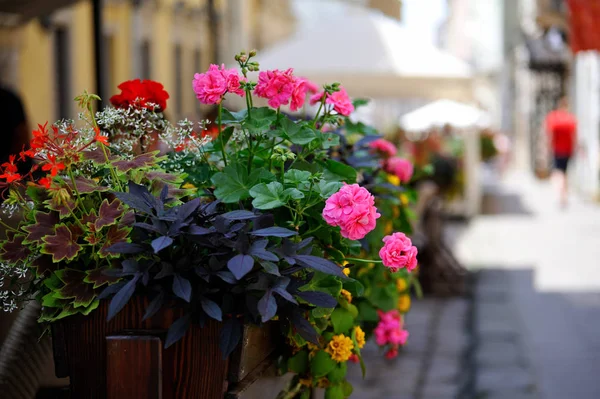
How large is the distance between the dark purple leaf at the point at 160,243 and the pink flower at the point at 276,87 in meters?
0.60

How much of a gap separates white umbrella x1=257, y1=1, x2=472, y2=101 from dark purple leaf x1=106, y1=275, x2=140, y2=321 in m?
5.94

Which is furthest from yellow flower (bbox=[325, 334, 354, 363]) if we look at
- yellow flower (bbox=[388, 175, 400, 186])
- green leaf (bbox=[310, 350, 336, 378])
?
yellow flower (bbox=[388, 175, 400, 186])

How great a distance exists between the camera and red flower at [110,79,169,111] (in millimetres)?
2650

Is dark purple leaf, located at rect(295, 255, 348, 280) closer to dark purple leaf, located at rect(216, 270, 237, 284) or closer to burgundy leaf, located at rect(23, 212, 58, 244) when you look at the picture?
dark purple leaf, located at rect(216, 270, 237, 284)

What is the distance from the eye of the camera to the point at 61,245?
2.18m

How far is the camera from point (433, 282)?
8797mm

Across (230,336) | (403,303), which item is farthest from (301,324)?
(403,303)

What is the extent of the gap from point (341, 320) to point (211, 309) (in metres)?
0.71

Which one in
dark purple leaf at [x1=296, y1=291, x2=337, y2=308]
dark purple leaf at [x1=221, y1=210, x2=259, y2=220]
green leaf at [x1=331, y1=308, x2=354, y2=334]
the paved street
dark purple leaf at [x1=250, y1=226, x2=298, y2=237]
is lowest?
the paved street

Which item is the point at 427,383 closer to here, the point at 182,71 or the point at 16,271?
the point at 16,271

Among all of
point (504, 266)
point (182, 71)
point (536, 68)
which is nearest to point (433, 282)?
point (504, 266)

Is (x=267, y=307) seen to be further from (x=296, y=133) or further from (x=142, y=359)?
(x=296, y=133)

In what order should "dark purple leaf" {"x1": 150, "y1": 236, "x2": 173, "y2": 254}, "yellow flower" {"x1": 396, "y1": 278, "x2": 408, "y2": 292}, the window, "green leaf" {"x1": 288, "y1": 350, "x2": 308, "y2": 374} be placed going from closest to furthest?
"dark purple leaf" {"x1": 150, "y1": 236, "x2": 173, "y2": 254}
"green leaf" {"x1": 288, "y1": 350, "x2": 308, "y2": 374}
"yellow flower" {"x1": 396, "y1": 278, "x2": 408, "y2": 292}
the window

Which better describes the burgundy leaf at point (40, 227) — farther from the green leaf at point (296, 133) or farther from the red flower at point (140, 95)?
the green leaf at point (296, 133)
